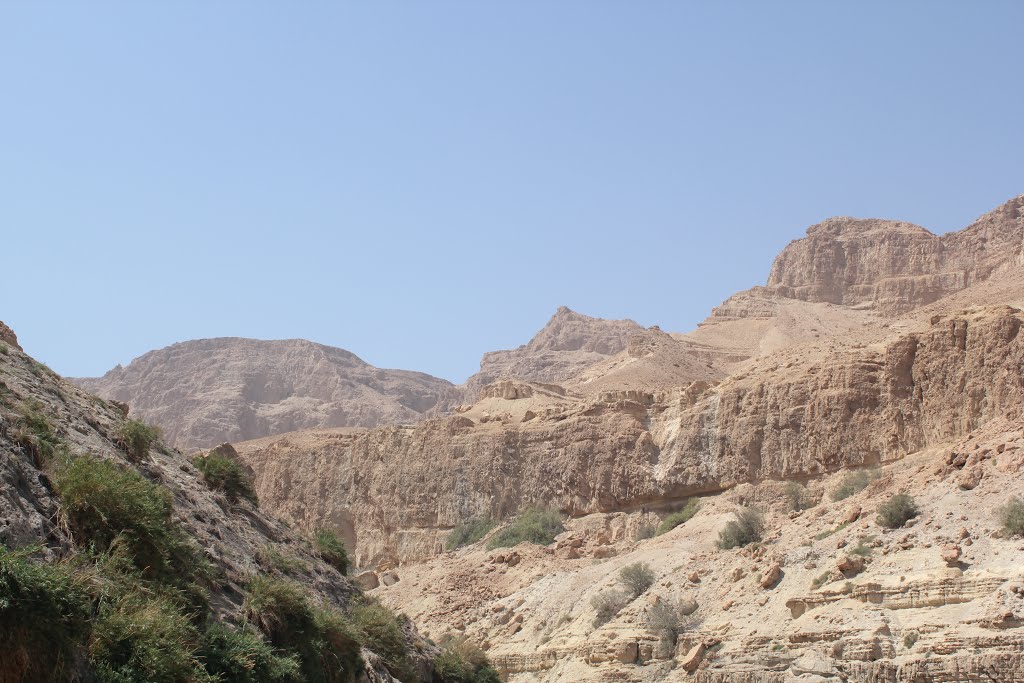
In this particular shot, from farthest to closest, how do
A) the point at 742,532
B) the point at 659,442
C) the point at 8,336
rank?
the point at 659,442
the point at 742,532
the point at 8,336

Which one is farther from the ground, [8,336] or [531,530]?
[8,336]

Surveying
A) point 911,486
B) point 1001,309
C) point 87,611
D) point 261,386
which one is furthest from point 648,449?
point 261,386

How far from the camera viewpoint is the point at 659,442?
58.1m

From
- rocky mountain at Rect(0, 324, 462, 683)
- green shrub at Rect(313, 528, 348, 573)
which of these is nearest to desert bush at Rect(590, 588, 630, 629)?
green shrub at Rect(313, 528, 348, 573)

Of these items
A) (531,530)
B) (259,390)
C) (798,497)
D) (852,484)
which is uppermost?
(259,390)

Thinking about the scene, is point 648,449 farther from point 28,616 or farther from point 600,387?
point 28,616

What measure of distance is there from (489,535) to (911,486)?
2741cm

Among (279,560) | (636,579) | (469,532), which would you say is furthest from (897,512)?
(469,532)

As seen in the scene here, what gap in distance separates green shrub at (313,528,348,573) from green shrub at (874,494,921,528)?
14.6 meters

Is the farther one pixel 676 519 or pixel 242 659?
pixel 676 519

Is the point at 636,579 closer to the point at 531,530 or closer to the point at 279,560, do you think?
the point at 531,530

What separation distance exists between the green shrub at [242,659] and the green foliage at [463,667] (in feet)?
26.6

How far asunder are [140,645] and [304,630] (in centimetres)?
503

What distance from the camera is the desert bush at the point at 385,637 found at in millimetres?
19906
